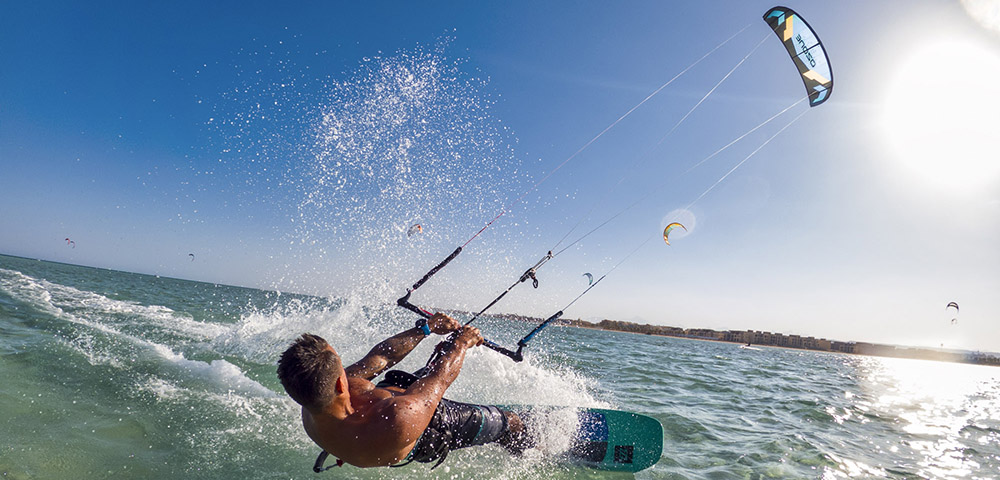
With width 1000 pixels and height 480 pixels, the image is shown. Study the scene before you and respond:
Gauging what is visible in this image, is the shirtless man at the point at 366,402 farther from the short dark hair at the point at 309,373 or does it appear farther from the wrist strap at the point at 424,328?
the wrist strap at the point at 424,328

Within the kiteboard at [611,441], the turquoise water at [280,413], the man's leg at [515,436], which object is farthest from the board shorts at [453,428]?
the kiteboard at [611,441]

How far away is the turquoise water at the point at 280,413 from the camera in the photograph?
4133 millimetres

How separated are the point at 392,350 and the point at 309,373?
1.44 m

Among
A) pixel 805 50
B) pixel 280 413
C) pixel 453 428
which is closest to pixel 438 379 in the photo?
pixel 453 428

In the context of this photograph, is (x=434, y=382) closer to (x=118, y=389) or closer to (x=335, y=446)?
(x=335, y=446)

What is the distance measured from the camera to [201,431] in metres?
4.73

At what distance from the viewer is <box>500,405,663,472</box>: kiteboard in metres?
5.24

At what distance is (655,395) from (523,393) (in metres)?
3.78

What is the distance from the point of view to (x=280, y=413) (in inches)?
223

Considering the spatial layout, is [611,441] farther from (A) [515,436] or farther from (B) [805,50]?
(B) [805,50]

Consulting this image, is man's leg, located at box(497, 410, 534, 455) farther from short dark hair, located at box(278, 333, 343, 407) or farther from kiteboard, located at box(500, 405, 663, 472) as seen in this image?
short dark hair, located at box(278, 333, 343, 407)

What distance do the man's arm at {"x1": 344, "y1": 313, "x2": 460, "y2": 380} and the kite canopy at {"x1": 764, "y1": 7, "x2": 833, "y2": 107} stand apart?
7.02 meters

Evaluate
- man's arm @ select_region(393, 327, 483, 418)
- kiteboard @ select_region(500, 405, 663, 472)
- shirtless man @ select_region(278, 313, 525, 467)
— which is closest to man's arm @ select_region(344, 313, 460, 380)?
shirtless man @ select_region(278, 313, 525, 467)

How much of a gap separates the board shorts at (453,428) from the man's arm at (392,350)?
15 centimetres
